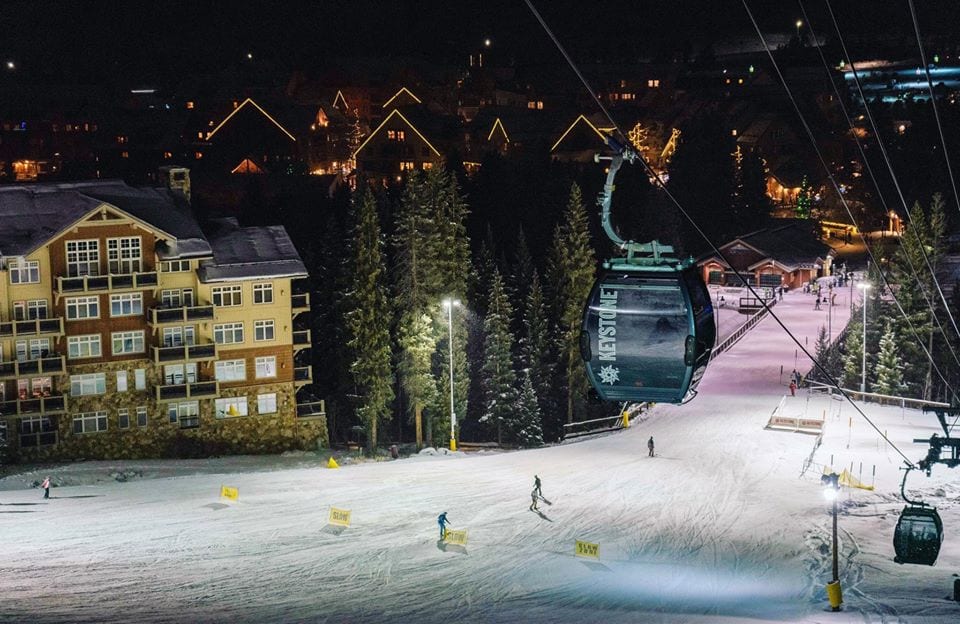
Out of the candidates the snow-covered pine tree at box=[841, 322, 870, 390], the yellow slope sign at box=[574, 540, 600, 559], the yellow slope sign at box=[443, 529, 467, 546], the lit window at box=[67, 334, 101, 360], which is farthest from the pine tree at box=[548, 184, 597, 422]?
the yellow slope sign at box=[574, 540, 600, 559]

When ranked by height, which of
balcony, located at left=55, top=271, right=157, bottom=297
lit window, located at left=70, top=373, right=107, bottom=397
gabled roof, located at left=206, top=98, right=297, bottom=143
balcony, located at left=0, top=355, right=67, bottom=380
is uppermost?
gabled roof, located at left=206, top=98, right=297, bottom=143

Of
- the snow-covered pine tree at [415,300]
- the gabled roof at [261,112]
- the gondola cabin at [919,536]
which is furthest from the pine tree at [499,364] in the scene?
the gabled roof at [261,112]

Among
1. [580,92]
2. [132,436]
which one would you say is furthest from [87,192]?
[580,92]

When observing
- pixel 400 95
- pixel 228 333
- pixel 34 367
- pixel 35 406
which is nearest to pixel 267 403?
pixel 228 333

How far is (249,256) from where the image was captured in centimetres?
5728

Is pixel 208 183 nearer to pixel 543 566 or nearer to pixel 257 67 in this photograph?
pixel 257 67

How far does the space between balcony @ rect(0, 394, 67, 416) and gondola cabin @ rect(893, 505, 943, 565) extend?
3665 cm

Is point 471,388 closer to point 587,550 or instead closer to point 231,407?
point 231,407

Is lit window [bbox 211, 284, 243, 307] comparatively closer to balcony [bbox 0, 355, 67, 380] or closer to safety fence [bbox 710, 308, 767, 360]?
balcony [bbox 0, 355, 67, 380]

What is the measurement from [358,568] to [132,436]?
2244 centimetres

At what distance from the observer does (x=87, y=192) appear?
5500 cm

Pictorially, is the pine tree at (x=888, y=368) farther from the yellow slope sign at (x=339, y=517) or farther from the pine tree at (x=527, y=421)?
the yellow slope sign at (x=339, y=517)

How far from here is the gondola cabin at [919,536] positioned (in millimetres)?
28547

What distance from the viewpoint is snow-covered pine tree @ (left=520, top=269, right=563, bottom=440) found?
224 ft
